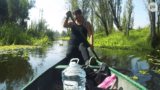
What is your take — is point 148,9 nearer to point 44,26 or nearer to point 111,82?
point 111,82

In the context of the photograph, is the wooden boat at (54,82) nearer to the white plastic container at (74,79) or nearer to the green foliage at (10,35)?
the white plastic container at (74,79)

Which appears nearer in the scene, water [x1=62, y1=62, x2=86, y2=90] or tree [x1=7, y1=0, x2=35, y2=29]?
water [x1=62, y1=62, x2=86, y2=90]

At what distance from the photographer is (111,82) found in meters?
1.61

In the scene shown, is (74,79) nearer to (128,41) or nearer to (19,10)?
(128,41)

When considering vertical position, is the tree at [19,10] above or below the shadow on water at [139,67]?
above

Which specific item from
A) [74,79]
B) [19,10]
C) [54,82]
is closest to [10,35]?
[19,10]

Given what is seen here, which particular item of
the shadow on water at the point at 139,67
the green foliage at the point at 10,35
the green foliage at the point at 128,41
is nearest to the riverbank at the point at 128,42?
the green foliage at the point at 128,41

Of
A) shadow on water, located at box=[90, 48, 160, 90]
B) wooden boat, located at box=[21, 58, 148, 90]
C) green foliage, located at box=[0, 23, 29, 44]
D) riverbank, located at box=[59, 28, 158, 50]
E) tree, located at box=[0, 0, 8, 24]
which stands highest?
tree, located at box=[0, 0, 8, 24]

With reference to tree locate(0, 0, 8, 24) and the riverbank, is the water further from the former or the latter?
tree locate(0, 0, 8, 24)

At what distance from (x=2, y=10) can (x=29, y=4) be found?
224 inches

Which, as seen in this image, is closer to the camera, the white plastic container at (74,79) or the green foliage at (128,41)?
the white plastic container at (74,79)

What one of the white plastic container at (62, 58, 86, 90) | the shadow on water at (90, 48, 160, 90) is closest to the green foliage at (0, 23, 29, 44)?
the shadow on water at (90, 48, 160, 90)

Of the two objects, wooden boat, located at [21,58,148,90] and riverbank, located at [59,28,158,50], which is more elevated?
riverbank, located at [59,28,158,50]

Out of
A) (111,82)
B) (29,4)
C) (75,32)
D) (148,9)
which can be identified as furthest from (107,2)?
(111,82)
